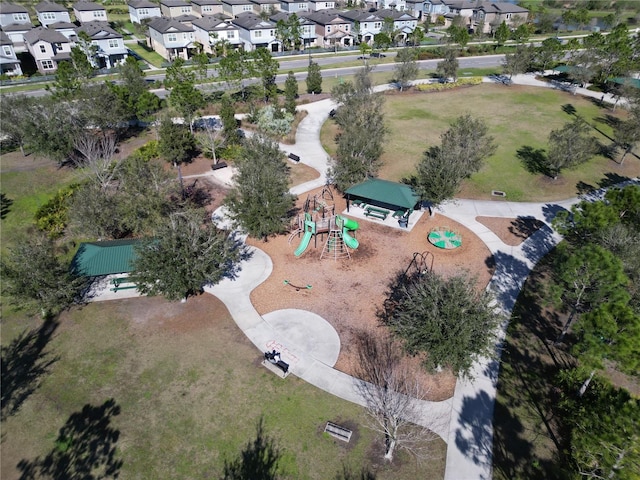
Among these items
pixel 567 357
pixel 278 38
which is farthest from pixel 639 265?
pixel 278 38

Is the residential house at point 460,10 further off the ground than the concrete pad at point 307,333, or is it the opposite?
the residential house at point 460,10

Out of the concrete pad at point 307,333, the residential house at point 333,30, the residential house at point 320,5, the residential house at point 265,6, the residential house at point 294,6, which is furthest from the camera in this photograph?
the residential house at point 320,5

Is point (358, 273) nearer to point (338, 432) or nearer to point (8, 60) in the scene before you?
point (338, 432)

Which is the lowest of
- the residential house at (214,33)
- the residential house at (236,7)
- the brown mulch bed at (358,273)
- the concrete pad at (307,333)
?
the concrete pad at (307,333)

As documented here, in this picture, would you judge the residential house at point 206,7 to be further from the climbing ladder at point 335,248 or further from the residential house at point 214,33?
the climbing ladder at point 335,248

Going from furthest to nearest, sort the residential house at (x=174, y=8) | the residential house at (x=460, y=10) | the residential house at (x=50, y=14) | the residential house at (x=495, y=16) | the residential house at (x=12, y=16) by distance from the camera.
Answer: the residential house at (x=460, y=10), the residential house at (x=495, y=16), the residential house at (x=174, y=8), the residential house at (x=50, y=14), the residential house at (x=12, y=16)

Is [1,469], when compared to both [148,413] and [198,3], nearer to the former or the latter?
[148,413]

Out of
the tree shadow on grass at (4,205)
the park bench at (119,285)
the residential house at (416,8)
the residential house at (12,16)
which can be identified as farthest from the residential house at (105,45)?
the residential house at (416,8)
